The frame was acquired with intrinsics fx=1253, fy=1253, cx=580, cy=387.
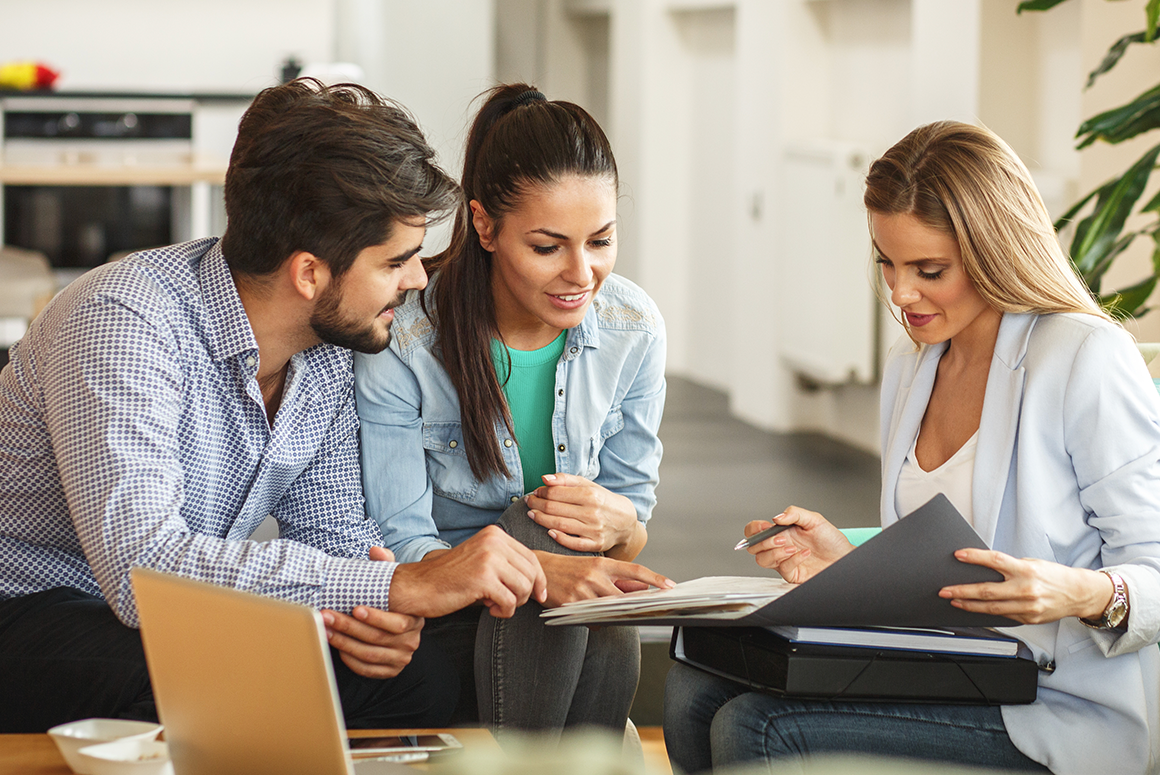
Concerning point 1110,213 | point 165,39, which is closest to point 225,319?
point 1110,213

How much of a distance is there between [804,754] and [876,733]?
0.08 m

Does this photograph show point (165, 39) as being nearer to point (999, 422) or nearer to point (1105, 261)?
point (1105, 261)

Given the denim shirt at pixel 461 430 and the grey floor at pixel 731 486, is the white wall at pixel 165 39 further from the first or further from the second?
the denim shirt at pixel 461 430

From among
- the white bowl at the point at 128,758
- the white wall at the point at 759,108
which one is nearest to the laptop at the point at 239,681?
the white bowl at the point at 128,758

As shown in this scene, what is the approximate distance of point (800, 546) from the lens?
60.3 inches

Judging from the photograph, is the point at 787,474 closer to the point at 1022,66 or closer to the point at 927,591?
the point at 1022,66

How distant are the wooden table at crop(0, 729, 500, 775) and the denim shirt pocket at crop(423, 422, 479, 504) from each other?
22.5 inches

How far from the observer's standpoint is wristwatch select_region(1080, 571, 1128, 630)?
1238mm

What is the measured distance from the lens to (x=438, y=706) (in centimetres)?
154

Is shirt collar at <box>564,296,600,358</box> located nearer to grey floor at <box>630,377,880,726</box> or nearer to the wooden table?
the wooden table

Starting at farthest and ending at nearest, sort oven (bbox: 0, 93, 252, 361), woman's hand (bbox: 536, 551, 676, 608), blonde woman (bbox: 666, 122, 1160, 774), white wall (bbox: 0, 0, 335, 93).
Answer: white wall (bbox: 0, 0, 335, 93), oven (bbox: 0, 93, 252, 361), woman's hand (bbox: 536, 551, 676, 608), blonde woman (bbox: 666, 122, 1160, 774)

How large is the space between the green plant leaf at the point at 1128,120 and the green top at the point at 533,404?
1119 mm

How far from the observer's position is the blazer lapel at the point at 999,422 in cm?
138

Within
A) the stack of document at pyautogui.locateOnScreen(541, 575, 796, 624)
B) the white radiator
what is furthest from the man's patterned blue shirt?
the white radiator
